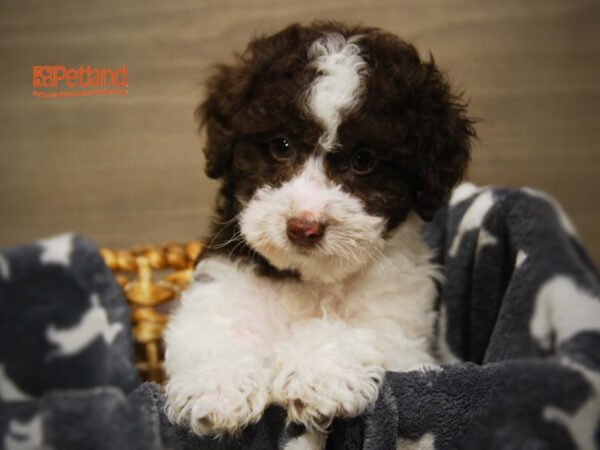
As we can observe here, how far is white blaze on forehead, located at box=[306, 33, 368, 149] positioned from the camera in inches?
60.1

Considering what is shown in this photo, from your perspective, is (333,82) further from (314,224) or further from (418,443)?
(418,443)

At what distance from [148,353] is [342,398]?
3.61 feet

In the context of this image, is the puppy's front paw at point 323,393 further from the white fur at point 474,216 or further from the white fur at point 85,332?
the white fur at point 474,216

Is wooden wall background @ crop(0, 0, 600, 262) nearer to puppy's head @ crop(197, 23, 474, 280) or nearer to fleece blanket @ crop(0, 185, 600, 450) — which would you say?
fleece blanket @ crop(0, 185, 600, 450)

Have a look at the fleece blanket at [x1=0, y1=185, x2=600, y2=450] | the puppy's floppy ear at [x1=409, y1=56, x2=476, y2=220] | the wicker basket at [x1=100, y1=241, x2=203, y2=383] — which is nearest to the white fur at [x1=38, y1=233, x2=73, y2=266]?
the fleece blanket at [x1=0, y1=185, x2=600, y2=450]

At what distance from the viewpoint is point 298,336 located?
1566 millimetres

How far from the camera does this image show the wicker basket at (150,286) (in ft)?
6.98

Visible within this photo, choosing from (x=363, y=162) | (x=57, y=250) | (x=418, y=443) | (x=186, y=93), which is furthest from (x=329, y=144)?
(x=186, y=93)

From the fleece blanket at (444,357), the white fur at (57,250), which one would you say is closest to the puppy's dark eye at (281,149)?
the fleece blanket at (444,357)

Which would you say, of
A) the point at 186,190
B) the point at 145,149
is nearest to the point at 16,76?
the point at 145,149

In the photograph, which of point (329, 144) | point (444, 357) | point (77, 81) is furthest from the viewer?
point (77, 81)

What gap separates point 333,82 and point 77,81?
1.30 meters

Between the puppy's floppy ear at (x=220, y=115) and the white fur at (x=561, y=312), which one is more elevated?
the puppy's floppy ear at (x=220, y=115)

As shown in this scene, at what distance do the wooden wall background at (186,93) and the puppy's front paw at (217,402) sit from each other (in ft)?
4.54
